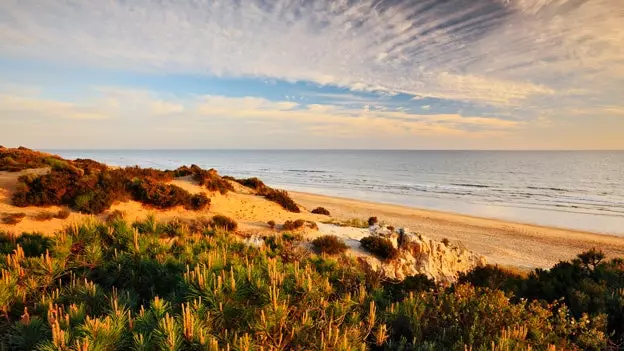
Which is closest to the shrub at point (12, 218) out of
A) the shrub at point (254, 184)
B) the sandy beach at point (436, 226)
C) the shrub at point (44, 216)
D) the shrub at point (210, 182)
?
the sandy beach at point (436, 226)

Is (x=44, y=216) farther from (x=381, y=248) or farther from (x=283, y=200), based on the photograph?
(x=381, y=248)

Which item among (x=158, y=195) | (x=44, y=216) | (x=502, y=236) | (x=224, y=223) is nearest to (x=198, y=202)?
(x=158, y=195)

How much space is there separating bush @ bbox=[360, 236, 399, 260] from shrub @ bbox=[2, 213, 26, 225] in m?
12.3

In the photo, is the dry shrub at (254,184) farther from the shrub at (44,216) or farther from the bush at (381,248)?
the shrub at (44,216)

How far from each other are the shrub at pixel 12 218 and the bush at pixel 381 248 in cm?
1235

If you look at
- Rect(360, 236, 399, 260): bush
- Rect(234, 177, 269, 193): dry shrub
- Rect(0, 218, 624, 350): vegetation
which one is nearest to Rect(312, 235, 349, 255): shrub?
Rect(360, 236, 399, 260): bush

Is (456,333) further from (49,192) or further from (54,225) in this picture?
(49,192)

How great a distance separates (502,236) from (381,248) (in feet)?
46.0

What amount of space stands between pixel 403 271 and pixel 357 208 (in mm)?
18025

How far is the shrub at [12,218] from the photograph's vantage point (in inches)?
444

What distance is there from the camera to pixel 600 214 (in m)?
29.3

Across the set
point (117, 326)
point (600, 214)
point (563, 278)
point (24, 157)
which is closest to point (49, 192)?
point (24, 157)

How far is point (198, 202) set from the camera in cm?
1556

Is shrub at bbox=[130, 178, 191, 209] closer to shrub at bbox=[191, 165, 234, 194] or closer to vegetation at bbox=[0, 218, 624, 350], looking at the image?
shrub at bbox=[191, 165, 234, 194]
